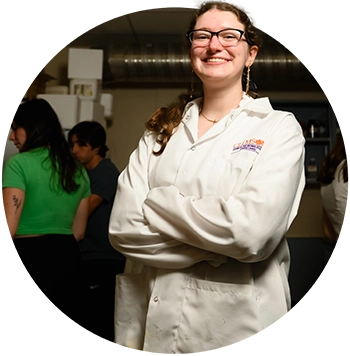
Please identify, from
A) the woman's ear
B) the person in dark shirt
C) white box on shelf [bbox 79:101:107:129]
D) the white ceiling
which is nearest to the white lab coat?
the woman's ear

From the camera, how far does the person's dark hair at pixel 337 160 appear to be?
102 cm

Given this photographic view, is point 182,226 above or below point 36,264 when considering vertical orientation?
above

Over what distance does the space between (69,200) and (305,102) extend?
27.1 inches

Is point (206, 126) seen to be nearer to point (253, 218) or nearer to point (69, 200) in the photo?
point (253, 218)

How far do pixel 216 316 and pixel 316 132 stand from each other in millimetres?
515

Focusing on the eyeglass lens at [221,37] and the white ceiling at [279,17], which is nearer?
the eyeglass lens at [221,37]

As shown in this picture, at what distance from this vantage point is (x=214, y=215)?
816mm

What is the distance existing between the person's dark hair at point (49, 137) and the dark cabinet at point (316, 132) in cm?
64

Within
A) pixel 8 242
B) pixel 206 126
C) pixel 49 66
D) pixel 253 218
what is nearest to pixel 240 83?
pixel 206 126

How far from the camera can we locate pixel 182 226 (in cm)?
84

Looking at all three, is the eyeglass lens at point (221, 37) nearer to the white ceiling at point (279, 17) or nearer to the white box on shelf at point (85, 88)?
the white ceiling at point (279, 17)

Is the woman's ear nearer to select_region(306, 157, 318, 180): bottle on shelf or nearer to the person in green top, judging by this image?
select_region(306, 157, 318, 180): bottle on shelf

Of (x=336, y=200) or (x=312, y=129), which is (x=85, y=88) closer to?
(x=312, y=129)

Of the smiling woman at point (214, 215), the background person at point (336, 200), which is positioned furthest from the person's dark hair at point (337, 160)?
the smiling woman at point (214, 215)
